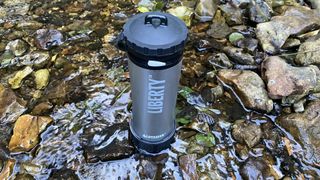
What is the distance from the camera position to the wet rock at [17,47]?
2.92 meters

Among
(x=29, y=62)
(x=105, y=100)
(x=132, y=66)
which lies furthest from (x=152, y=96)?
(x=29, y=62)

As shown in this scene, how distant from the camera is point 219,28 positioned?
3.22m

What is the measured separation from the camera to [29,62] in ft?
9.35

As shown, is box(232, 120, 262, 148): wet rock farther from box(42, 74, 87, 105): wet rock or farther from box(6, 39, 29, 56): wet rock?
box(6, 39, 29, 56): wet rock

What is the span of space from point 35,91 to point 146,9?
1370mm

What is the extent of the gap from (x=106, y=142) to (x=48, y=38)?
3.96ft

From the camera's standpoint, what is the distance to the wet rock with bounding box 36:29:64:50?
300 cm

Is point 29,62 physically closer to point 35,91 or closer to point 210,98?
point 35,91

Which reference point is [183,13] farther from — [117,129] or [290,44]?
[117,129]

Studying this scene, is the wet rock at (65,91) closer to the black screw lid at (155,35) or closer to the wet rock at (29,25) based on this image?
the wet rock at (29,25)

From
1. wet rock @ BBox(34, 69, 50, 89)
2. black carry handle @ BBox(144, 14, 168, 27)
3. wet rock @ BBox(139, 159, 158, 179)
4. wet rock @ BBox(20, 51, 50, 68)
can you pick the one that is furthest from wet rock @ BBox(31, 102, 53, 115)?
black carry handle @ BBox(144, 14, 168, 27)

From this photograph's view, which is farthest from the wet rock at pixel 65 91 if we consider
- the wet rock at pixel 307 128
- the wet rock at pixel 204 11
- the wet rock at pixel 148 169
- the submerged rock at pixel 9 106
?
the wet rock at pixel 307 128

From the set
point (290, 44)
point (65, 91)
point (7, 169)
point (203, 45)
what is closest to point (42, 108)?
point (65, 91)

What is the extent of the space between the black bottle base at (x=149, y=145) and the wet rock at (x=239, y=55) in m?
0.92
